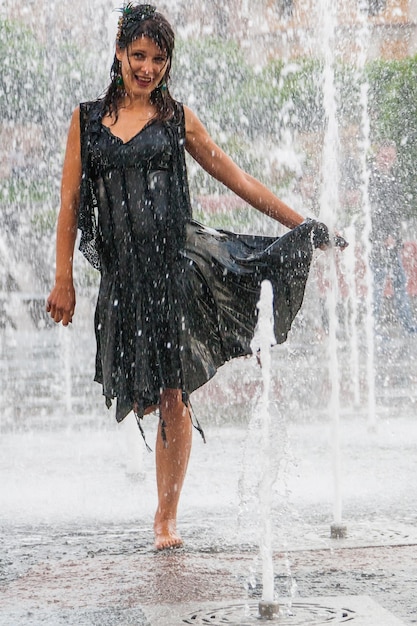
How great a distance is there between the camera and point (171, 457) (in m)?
4.03

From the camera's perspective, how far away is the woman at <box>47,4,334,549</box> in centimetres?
394

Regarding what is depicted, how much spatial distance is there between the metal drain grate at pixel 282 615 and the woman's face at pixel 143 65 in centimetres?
154

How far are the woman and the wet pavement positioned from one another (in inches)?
12.0

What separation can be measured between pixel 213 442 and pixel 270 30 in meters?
33.2

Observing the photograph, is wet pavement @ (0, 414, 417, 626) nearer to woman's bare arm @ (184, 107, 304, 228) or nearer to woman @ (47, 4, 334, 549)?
woman @ (47, 4, 334, 549)

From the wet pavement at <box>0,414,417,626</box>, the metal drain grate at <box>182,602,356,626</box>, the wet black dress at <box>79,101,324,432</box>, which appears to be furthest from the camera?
the wet black dress at <box>79,101,324,432</box>

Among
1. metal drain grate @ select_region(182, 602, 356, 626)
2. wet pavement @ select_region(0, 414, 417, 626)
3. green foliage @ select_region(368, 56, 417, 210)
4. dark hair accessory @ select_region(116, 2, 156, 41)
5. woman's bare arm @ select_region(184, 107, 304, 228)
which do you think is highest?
green foliage @ select_region(368, 56, 417, 210)

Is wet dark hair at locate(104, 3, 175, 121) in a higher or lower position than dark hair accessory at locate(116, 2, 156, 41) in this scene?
lower

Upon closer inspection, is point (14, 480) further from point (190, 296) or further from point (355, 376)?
point (355, 376)

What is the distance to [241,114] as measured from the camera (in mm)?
28906

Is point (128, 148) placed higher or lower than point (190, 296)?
higher

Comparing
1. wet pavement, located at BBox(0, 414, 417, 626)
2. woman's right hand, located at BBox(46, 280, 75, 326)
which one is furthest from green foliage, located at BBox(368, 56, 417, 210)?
woman's right hand, located at BBox(46, 280, 75, 326)

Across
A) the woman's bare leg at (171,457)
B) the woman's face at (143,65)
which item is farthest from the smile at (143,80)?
the woman's bare leg at (171,457)

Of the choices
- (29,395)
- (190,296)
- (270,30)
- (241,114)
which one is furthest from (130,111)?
(270,30)
